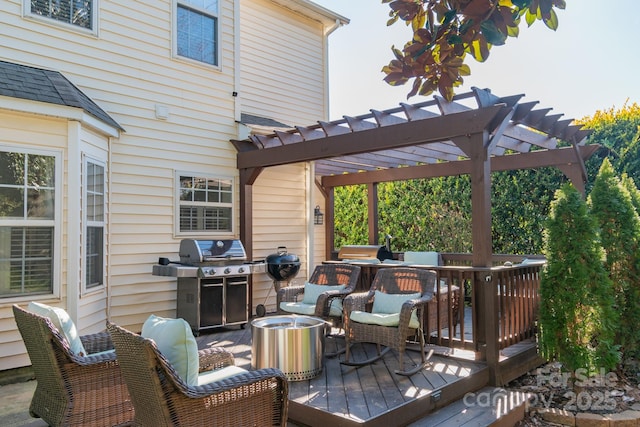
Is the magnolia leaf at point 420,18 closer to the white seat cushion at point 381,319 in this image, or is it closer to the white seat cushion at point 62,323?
the white seat cushion at point 62,323

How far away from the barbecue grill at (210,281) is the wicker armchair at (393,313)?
77.9 inches

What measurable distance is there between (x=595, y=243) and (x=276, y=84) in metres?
5.79

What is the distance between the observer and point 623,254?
464 cm

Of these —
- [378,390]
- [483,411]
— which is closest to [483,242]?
[483,411]

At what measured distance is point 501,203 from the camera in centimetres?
826

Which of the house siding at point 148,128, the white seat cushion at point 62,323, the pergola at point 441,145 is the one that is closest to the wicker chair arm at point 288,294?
the pergola at point 441,145

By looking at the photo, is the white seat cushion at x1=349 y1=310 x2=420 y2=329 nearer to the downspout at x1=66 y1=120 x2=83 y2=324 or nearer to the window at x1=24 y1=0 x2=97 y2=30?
the downspout at x1=66 y1=120 x2=83 y2=324

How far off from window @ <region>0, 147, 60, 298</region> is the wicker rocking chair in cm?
255

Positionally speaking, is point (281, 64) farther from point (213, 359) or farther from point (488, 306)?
point (213, 359)

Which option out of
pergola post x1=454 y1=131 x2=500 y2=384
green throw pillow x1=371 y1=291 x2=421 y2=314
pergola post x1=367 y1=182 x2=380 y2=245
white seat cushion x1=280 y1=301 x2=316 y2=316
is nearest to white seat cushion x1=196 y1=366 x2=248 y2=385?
white seat cushion x1=280 y1=301 x2=316 y2=316

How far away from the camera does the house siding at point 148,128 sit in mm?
4887

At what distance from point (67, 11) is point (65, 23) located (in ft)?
0.60

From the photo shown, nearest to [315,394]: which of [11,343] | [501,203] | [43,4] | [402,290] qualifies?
[402,290]

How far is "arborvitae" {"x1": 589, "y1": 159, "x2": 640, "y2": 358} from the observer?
15.1ft
